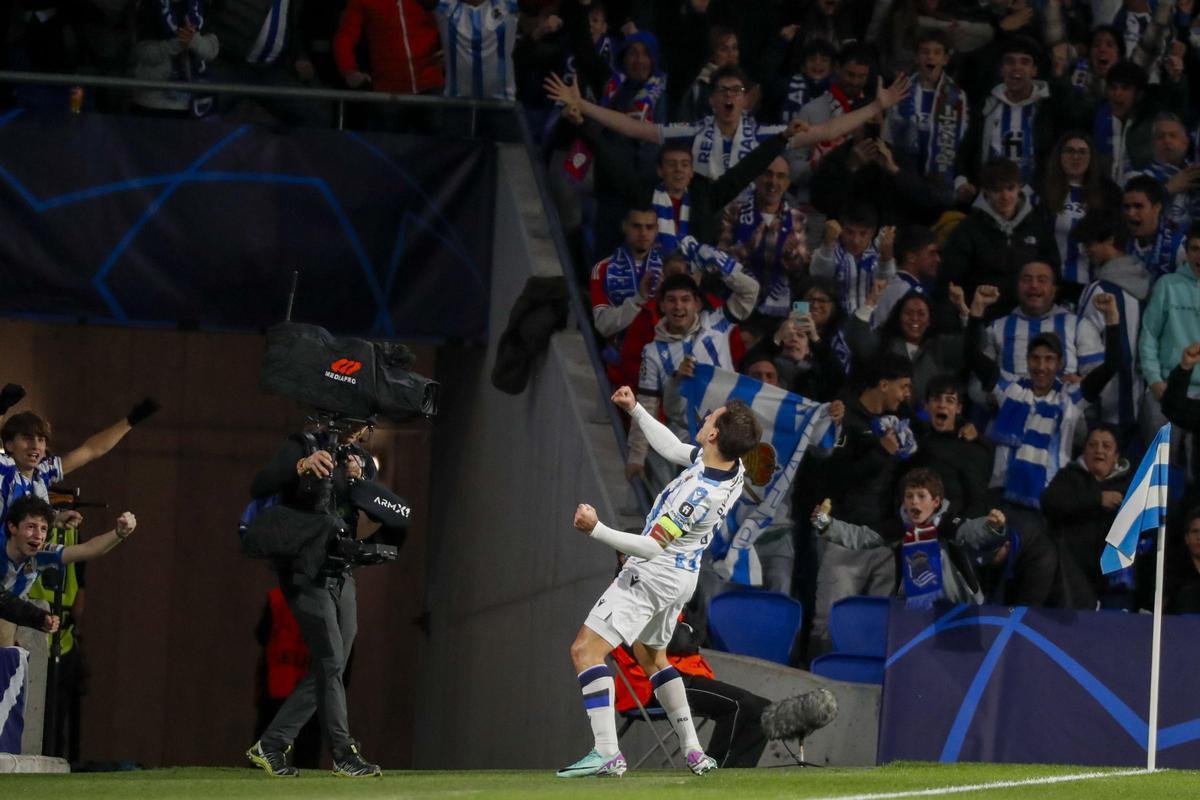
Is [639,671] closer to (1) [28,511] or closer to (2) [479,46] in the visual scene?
(1) [28,511]

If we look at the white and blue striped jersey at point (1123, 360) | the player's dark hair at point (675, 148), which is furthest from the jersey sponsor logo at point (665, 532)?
the white and blue striped jersey at point (1123, 360)

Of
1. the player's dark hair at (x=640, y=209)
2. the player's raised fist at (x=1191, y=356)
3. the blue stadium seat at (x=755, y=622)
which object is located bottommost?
the blue stadium seat at (x=755, y=622)

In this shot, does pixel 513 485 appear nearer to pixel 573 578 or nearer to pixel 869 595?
pixel 573 578

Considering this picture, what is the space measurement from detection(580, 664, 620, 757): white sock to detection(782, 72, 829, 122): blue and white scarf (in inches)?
279

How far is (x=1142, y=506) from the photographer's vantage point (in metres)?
11.0

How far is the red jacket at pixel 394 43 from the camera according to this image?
15.3m

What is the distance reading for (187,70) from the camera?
1530 cm

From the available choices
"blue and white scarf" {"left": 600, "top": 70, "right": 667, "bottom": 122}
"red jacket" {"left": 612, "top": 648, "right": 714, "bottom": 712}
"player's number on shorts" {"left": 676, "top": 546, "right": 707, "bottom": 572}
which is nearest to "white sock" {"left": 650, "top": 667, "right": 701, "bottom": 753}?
"player's number on shorts" {"left": 676, "top": 546, "right": 707, "bottom": 572}

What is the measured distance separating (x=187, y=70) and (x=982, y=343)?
6.18 meters

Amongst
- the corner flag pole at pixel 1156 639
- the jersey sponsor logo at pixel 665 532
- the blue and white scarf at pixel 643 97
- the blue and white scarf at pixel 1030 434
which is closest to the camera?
the jersey sponsor logo at pixel 665 532

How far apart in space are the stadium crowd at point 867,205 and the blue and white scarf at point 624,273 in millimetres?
17

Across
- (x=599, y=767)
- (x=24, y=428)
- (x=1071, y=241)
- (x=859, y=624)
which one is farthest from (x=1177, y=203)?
(x=24, y=428)

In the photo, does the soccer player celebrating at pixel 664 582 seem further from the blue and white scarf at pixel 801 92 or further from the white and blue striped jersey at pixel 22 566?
the blue and white scarf at pixel 801 92

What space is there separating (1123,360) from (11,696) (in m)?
7.48
